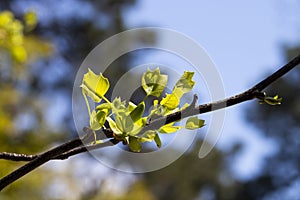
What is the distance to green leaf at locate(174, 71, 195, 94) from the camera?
0.21 meters

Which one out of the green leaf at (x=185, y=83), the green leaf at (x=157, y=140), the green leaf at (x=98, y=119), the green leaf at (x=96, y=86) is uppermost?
the green leaf at (x=96, y=86)

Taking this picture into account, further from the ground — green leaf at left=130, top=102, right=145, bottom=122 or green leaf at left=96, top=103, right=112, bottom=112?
green leaf at left=96, top=103, right=112, bottom=112

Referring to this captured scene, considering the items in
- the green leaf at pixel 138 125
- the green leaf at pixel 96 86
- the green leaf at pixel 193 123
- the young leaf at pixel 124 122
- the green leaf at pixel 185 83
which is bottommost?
the green leaf at pixel 193 123

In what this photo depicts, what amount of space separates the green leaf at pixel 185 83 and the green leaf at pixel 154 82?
0.01 m

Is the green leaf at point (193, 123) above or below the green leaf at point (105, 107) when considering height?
below

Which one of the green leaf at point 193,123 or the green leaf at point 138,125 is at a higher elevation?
the green leaf at point 138,125

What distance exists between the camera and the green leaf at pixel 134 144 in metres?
0.20

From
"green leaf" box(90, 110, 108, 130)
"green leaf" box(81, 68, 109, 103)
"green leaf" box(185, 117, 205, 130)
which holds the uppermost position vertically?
"green leaf" box(81, 68, 109, 103)

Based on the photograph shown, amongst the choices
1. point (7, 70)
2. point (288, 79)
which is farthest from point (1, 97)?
point (288, 79)

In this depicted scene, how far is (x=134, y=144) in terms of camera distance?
7.9 inches

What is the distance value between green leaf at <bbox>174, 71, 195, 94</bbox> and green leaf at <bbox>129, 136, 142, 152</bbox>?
27 mm

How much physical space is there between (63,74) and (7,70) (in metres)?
2.91

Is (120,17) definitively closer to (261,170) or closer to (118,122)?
(261,170)

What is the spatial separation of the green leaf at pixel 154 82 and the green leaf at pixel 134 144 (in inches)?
1.1
